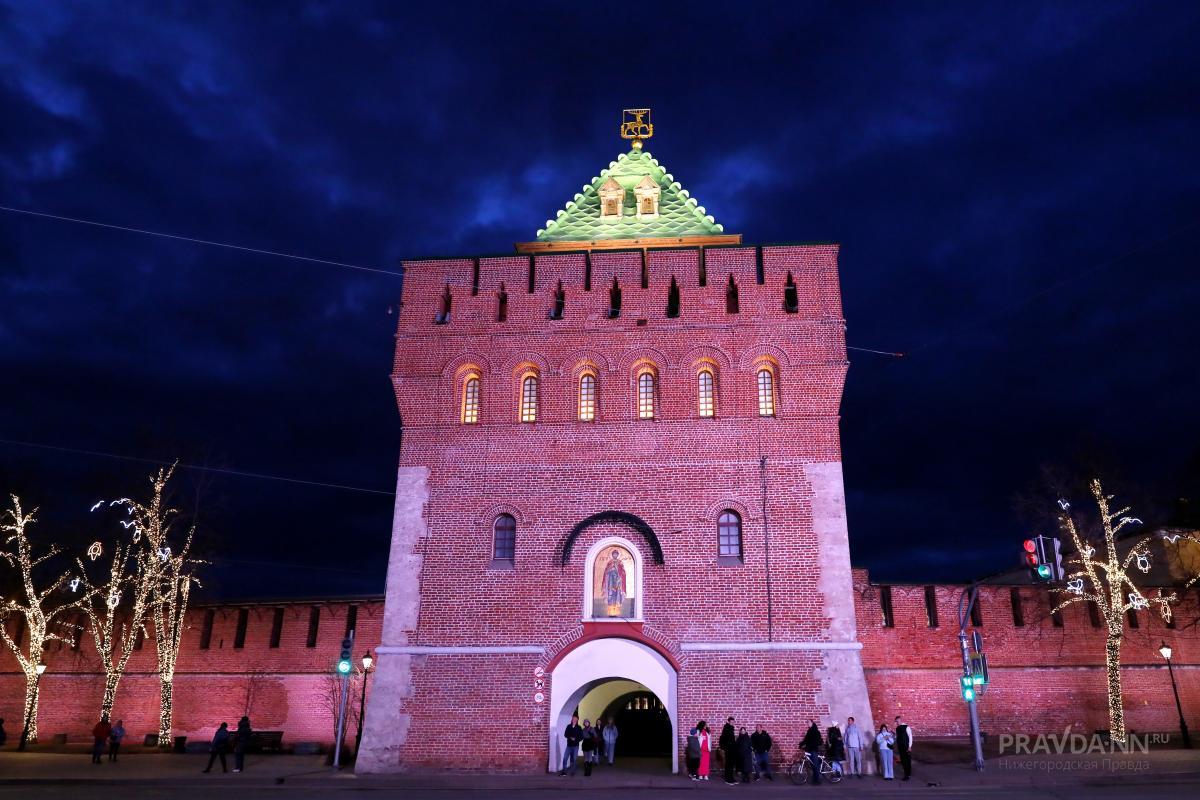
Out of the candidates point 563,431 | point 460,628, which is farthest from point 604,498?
point 460,628

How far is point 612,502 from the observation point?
2088 cm

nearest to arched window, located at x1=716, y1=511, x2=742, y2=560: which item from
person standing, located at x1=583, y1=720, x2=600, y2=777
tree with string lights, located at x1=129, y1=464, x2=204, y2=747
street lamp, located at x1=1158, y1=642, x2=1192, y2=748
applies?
person standing, located at x1=583, y1=720, x2=600, y2=777

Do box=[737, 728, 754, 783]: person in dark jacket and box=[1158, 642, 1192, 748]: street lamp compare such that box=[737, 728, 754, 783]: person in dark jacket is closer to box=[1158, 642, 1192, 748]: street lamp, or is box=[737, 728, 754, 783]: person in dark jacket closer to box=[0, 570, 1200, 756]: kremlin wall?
box=[0, 570, 1200, 756]: kremlin wall

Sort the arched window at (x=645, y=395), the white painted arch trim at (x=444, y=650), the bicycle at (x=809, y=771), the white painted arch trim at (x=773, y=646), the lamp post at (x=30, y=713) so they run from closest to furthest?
the bicycle at (x=809, y=771) < the white painted arch trim at (x=773, y=646) < the white painted arch trim at (x=444, y=650) < the arched window at (x=645, y=395) < the lamp post at (x=30, y=713)

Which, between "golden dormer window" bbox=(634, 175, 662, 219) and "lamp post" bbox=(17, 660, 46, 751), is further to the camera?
"lamp post" bbox=(17, 660, 46, 751)

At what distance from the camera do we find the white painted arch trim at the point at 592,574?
781 inches

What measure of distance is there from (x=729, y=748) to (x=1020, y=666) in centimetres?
1218

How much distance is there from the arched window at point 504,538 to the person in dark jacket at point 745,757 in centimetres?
690

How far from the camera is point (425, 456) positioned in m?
22.0

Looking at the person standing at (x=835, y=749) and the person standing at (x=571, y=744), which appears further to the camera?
the person standing at (x=571, y=744)

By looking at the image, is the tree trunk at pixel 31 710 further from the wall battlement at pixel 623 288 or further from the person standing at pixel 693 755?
the person standing at pixel 693 755

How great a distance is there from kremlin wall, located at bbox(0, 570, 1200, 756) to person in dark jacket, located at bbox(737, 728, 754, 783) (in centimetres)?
814

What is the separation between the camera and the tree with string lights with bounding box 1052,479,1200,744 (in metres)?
24.1

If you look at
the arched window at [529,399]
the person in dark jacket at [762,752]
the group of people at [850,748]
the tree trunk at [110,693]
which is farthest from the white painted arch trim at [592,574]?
the tree trunk at [110,693]
